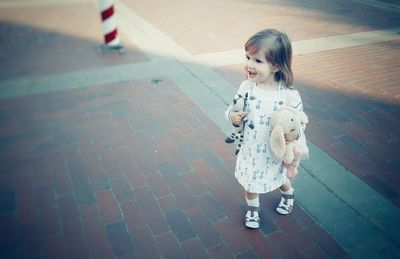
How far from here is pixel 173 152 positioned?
11.4 feet

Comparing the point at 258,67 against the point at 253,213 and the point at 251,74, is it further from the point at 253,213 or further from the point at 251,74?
the point at 253,213

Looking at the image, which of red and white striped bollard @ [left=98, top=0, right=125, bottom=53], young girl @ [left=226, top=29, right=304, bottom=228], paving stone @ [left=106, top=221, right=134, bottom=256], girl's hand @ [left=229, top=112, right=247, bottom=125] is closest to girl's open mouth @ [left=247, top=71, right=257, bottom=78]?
young girl @ [left=226, top=29, right=304, bottom=228]

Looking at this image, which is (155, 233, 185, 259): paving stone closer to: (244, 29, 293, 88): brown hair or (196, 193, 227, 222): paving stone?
(196, 193, 227, 222): paving stone

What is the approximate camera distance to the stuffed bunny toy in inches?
78.2

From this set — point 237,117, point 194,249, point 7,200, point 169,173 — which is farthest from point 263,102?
point 7,200

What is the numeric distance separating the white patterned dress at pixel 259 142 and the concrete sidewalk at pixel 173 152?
52 centimetres

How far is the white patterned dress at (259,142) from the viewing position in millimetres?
2104

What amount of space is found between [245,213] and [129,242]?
1.05 meters

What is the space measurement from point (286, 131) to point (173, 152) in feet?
5.73

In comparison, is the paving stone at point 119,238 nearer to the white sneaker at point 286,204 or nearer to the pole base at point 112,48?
the white sneaker at point 286,204

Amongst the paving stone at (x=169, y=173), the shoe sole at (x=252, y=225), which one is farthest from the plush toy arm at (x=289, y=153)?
the paving stone at (x=169, y=173)

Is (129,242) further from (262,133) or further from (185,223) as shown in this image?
(262,133)

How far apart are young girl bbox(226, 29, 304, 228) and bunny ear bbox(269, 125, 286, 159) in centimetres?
8

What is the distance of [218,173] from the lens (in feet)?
10.5
